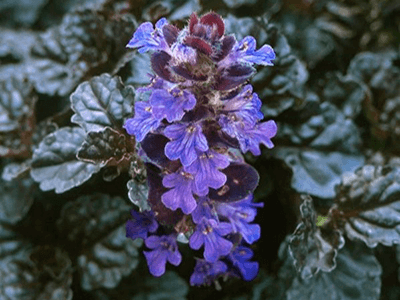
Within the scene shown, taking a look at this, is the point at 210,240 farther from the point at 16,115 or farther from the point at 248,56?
the point at 16,115

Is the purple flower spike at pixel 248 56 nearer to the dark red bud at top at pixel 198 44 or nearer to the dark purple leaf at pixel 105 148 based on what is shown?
the dark red bud at top at pixel 198 44

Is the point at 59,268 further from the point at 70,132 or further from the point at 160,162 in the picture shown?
the point at 160,162

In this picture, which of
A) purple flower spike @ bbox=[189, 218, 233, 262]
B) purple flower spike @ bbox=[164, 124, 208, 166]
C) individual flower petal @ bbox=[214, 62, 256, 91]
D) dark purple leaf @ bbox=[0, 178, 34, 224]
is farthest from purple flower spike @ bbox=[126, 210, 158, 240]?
dark purple leaf @ bbox=[0, 178, 34, 224]

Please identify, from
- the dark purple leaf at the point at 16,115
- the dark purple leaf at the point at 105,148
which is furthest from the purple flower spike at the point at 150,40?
the dark purple leaf at the point at 16,115

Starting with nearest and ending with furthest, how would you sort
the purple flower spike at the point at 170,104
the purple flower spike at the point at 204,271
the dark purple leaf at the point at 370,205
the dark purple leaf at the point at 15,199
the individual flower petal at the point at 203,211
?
the purple flower spike at the point at 170,104
the individual flower petal at the point at 203,211
the purple flower spike at the point at 204,271
the dark purple leaf at the point at 370,205
the dark purple leaf at the point at 15,199

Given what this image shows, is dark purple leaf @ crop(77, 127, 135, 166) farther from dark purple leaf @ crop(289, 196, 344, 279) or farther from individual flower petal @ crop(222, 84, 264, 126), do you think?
dark purple leaf @ crop(289, 196, 344, 279)

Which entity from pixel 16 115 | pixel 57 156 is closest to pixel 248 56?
pixel 57 156
